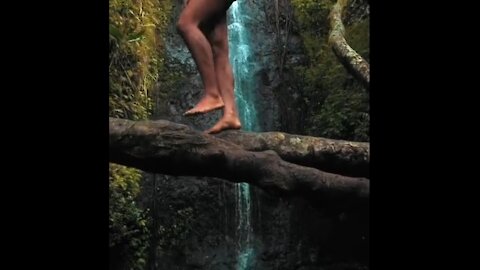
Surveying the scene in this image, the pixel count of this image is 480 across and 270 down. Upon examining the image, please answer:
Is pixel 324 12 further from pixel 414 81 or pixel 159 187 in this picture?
pixel 414 81

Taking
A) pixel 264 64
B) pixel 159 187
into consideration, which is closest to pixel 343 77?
pixel 264 64

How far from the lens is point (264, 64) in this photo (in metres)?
7.16

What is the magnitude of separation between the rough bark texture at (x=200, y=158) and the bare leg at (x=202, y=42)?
1.07 ft

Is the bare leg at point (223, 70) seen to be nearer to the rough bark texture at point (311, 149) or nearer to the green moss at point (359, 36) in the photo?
the rough bark texture at point (311, 149)

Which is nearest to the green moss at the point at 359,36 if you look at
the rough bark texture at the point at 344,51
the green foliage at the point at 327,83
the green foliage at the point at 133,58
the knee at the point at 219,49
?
the green foliage at the point at 327,83

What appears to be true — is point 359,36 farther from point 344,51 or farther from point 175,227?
point 175,227

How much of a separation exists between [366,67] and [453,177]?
151 inches

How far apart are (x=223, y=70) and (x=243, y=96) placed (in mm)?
3845

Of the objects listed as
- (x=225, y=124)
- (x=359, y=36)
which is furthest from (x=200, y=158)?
(x=359, y=36)

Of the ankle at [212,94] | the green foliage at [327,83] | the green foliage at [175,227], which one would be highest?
the green foliage at [327,83]

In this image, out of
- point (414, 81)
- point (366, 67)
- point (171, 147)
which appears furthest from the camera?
point (366, 67)

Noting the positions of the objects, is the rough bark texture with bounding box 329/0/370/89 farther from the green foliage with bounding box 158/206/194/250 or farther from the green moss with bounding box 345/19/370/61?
the green foliage with bounding box 158/206/194/250

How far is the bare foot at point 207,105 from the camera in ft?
10.1

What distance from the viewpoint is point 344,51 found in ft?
19.1
